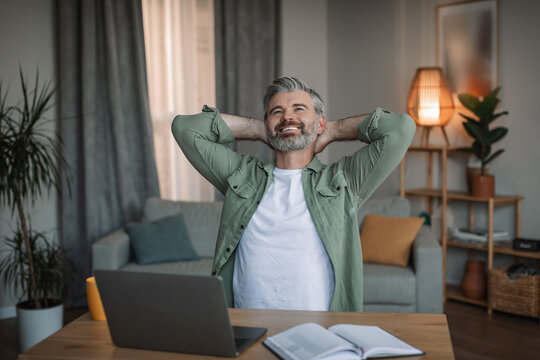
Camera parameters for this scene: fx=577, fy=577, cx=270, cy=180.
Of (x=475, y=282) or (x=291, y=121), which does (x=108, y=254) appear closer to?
(x=291, y=121)

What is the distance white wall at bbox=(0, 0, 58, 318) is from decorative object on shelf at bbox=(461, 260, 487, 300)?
117 inches

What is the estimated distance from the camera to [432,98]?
418cm

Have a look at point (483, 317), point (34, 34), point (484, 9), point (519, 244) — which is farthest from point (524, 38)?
point (34, 34)

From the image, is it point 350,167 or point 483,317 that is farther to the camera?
point 483,317

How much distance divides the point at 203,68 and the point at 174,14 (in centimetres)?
46

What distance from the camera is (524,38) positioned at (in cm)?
400

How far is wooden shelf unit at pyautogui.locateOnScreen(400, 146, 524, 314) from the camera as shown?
3881mm

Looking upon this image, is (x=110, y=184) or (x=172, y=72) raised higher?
(x=172, y=72)

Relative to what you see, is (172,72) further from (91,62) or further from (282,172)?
(282,172)

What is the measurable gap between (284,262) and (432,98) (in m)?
2.84

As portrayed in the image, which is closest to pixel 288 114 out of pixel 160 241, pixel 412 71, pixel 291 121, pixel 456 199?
pixel 291 121

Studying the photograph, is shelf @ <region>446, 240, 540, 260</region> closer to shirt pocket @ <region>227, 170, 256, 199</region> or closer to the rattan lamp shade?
the rattan lamp shade

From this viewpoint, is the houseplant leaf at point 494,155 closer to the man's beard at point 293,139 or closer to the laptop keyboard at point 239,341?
the man's beard at point 293,139

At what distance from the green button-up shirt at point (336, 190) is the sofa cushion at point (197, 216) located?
208 cm
